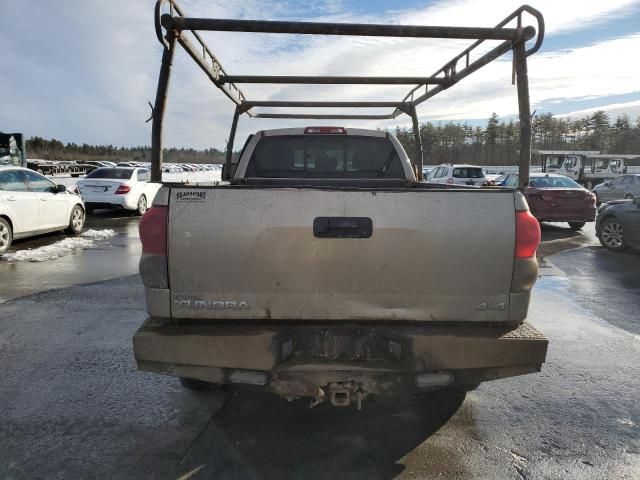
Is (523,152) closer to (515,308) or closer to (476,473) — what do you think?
(515,308)

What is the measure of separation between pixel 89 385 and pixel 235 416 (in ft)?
4.44

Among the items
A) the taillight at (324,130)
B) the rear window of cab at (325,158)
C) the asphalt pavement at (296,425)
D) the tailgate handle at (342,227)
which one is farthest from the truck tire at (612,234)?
the tailgate handle at (342,227)

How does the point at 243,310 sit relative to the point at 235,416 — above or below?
above

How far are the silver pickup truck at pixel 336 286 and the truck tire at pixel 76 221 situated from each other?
33.9 feet

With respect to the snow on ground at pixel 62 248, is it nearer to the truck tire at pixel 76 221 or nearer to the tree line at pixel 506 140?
the truck tire at pixel 76 221

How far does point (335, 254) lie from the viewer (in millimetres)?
2648

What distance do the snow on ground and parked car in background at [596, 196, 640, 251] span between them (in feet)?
38.1

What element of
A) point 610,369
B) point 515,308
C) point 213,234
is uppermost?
point 213,234

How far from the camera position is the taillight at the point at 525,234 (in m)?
2.67

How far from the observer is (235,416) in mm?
3301

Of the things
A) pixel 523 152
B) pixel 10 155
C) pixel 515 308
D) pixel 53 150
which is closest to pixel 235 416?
pixel 515 308

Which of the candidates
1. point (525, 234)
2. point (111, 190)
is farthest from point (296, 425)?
point (111, 190)

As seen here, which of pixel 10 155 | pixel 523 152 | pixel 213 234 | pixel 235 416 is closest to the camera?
pixel 213 234

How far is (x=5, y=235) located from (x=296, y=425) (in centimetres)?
870
